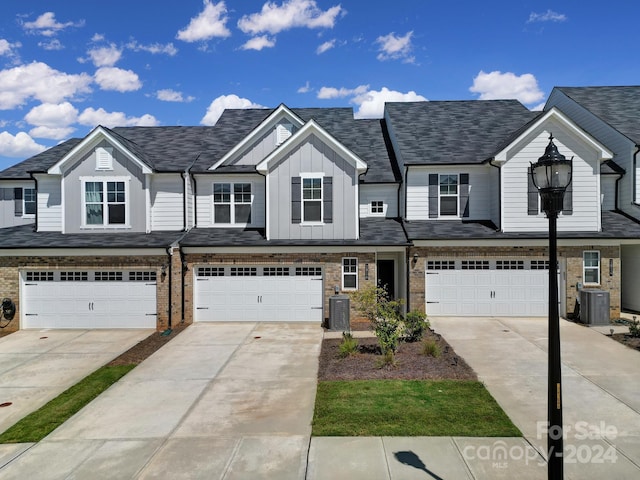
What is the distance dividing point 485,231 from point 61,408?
14.2m

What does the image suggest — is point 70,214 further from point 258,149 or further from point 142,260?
point 258,149

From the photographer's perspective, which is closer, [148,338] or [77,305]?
[148,338]

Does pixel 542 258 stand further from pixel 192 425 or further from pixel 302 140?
pixel 192 425

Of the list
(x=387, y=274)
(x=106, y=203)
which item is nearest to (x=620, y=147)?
(x=387, y=274)

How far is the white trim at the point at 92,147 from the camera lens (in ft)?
51.9

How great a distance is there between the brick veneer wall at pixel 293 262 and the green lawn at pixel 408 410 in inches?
249

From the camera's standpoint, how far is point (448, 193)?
1727cm

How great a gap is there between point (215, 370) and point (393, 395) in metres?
4.55

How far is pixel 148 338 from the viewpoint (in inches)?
547

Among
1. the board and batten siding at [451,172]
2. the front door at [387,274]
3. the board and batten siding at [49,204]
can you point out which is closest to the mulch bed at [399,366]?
the front door at [387,274]

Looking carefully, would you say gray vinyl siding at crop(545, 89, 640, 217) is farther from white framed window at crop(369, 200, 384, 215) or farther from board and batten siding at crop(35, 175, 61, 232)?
board and batten siding at crop(35, 175, 61, 232)

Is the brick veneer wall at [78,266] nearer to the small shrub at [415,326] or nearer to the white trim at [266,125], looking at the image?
the white trim at [266,125]

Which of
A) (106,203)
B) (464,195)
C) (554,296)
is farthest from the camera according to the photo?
(464,195)

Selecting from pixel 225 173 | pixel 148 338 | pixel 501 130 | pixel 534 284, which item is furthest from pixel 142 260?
pixel 501 130
